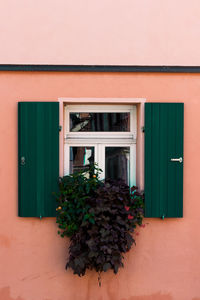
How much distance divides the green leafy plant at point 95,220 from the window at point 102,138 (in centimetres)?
29

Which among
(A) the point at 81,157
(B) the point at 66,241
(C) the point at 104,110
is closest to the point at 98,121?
(C) the point at 104,110

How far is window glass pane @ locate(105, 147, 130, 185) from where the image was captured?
150 inches

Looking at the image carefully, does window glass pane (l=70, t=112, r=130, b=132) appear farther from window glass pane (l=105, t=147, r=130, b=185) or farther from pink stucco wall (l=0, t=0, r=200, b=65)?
pink stucco wall (l=0, t=0, r=200, b=65)

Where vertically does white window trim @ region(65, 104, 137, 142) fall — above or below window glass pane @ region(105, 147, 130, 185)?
above

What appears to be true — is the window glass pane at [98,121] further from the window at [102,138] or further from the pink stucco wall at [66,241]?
the pink stucco wall at [66,241]

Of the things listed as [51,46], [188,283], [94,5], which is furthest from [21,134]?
[188,283]

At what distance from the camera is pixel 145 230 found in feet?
12.1

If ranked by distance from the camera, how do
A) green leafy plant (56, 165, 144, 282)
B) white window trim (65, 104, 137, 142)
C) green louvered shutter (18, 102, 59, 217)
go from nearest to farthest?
green leafy plant (56, 165, 144, 282) < green louvered shutter (18, 102, 59, 217) < white window trim (65, 104, 137, 142)

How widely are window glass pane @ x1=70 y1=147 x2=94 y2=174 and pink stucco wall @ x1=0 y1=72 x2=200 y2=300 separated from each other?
2.09ft

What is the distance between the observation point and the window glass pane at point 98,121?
3812 millimetres

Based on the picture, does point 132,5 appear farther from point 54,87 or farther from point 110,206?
point 110,206

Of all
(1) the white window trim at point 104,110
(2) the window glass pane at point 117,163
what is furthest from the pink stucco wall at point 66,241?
(2) the window glass pane at point 117,163

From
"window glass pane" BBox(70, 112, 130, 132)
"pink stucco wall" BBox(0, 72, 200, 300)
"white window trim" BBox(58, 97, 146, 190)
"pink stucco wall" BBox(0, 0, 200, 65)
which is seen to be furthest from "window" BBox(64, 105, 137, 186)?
"pink stucco wall" BBox(0, 0, 200, 65)

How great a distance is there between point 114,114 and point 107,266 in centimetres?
170
